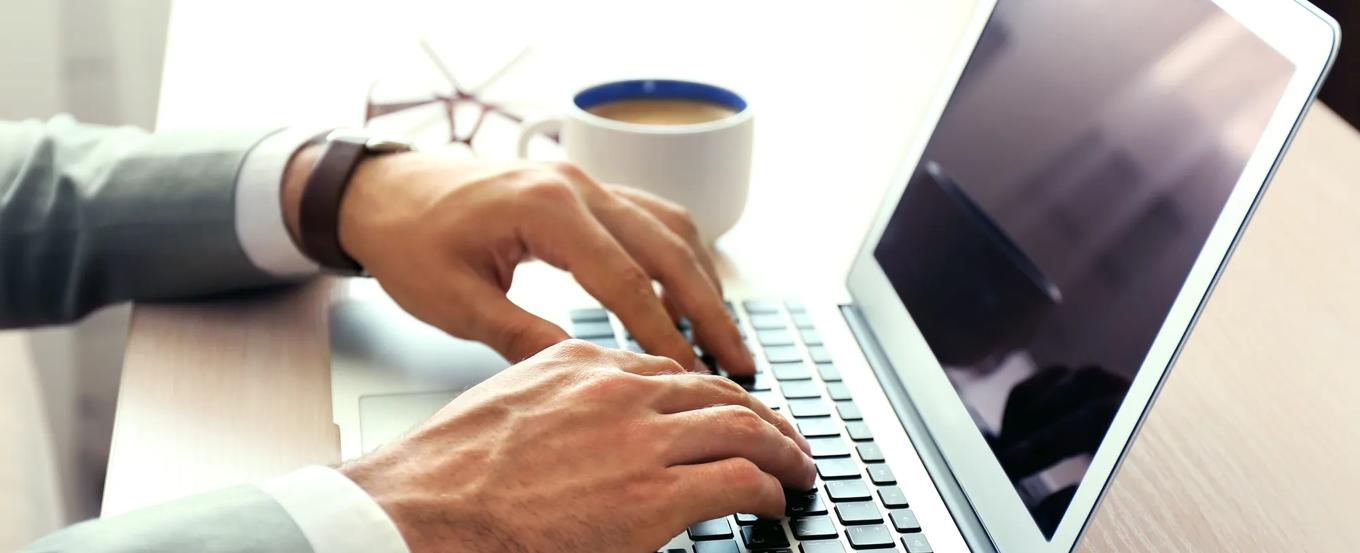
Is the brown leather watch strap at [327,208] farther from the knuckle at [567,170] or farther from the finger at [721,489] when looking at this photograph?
the finger at [721,489]

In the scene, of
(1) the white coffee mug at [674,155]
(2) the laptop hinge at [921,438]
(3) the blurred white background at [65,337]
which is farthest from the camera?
(3) the blurred white background at [65,337]

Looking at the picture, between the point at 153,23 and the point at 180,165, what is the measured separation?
109 centimetres

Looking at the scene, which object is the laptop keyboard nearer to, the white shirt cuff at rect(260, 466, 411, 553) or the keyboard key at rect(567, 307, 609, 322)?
the keyboard key at rect(567, 307, 609, 322)

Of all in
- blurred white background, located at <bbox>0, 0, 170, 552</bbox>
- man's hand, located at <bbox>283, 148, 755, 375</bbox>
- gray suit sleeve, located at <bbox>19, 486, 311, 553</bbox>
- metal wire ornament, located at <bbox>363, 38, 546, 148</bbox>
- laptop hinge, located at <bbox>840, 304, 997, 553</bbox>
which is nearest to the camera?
gray suit sleeve, located at <bbox>19, 486, 311, 553</bbox>

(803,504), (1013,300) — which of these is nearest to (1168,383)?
(1013,300)

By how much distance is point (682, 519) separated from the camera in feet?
1.81

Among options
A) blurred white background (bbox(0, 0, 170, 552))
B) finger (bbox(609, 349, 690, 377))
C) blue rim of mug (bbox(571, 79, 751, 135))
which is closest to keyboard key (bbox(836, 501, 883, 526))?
finger (bbox(609, 349, 690, 377))

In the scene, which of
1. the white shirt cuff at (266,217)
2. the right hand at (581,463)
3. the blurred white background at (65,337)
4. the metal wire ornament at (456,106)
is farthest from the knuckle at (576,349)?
the blurred white background at (65,337)

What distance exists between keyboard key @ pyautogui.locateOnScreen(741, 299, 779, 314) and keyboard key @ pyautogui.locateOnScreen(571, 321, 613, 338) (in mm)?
91

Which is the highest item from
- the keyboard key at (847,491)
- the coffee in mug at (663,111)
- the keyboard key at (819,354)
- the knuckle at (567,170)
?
the coffee in mug at (663,111)

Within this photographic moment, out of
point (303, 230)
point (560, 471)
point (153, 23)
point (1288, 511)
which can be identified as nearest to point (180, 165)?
point (303, 230)

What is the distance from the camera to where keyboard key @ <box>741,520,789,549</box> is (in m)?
0.57

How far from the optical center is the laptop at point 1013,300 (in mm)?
519

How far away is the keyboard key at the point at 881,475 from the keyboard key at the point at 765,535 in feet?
0.22
